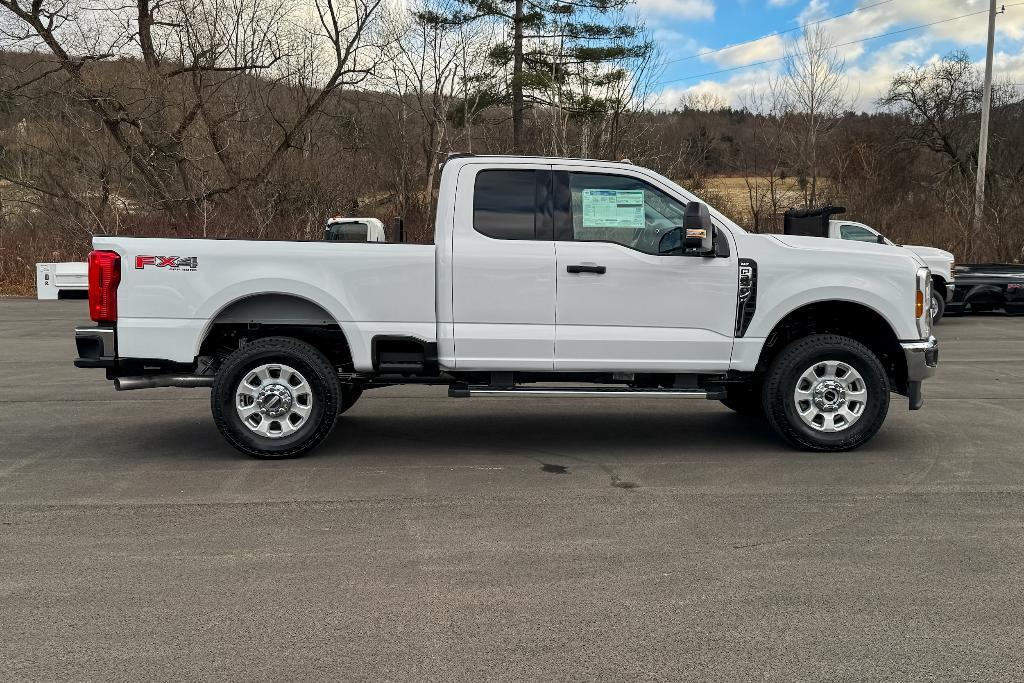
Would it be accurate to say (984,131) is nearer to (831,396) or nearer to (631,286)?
(831,396)

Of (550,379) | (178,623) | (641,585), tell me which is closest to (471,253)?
(550,379)

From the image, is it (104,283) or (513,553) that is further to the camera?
(104,283)

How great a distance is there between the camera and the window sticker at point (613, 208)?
701 centimetres

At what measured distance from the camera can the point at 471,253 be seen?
271 inches

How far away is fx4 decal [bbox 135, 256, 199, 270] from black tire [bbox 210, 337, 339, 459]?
72cm

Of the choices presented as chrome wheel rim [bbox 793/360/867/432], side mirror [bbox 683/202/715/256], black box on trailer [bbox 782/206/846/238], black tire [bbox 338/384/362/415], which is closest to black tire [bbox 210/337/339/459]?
black tire [bbox 338/384/362/415]

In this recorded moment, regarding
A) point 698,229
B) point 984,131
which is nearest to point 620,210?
point 698,229

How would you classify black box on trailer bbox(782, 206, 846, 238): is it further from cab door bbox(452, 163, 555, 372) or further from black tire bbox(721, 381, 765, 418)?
cab door bbox(452, 163, 555, 372)

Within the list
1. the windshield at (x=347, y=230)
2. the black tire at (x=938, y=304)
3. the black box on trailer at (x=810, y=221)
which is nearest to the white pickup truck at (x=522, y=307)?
the windshield at (x=347, y=230)

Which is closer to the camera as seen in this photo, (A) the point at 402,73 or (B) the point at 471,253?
(B) the point at 471,253

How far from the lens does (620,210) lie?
7039mm

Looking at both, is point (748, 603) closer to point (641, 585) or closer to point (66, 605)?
point (641, 585)

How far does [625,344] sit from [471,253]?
131 centimetres

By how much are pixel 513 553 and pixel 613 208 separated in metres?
3.06
